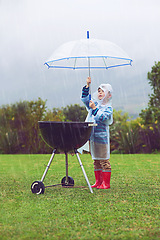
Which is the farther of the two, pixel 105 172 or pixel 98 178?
pixel 98 178

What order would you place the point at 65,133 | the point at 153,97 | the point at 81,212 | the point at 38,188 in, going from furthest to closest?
the point at 153,97 → the point at 38,188 → the point at 65,133 → the point at 81,212

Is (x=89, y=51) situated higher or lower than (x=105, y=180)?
higher

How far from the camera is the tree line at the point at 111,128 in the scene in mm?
10609

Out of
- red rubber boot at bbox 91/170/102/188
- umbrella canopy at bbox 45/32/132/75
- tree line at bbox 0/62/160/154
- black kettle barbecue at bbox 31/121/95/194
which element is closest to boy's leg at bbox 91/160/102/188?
red rubber boot at bbox 91/170/102/188

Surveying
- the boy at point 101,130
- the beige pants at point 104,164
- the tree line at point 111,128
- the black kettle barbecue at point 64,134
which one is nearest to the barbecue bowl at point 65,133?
the black kettle barbecue at point 64,134

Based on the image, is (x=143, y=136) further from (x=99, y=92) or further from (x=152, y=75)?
(x=99, y=92)

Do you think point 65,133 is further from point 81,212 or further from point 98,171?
point 81,212

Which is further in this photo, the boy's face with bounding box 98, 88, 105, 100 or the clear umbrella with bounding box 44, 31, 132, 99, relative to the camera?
the boy's face with bounding box 98, 88, 105, 100

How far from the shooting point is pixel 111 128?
11.5 metres

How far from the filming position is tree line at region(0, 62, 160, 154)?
34.8 feet

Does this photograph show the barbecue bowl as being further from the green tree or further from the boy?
the green tree

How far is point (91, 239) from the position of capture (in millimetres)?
2299

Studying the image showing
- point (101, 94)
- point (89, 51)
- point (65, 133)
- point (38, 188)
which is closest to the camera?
point (65, 133)

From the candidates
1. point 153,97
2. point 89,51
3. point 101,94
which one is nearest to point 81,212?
point 101,94
